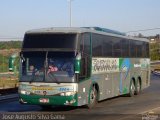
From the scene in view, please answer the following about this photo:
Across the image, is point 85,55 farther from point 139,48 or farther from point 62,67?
point 139,48

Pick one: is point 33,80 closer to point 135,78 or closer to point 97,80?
point 97,80

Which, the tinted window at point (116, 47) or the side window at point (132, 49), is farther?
the side window at point (132, 49)

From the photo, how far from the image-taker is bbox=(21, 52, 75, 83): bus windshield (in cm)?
1705

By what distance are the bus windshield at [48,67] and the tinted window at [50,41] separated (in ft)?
1.11

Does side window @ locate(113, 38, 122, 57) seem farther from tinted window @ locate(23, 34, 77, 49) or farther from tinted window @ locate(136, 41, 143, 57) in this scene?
tinted window @ locate(23, 34, 77, 49)

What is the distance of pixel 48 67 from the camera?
1720cm

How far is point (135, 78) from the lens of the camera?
25922mm

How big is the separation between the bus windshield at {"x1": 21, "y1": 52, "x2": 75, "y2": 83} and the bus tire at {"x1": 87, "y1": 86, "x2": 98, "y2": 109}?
6.23ft

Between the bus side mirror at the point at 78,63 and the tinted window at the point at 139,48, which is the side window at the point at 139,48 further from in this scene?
the bus side mirror at the point at 78,63

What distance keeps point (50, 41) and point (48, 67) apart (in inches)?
42.8

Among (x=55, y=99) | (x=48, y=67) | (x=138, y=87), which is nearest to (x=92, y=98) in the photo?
(x=55, y=99)

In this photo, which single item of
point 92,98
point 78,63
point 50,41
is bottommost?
point 92,98

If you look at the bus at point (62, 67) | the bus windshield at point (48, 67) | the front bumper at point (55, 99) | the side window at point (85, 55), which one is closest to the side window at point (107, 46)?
the bus at point (62, 67)

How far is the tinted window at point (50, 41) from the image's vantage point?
57.3 feet
